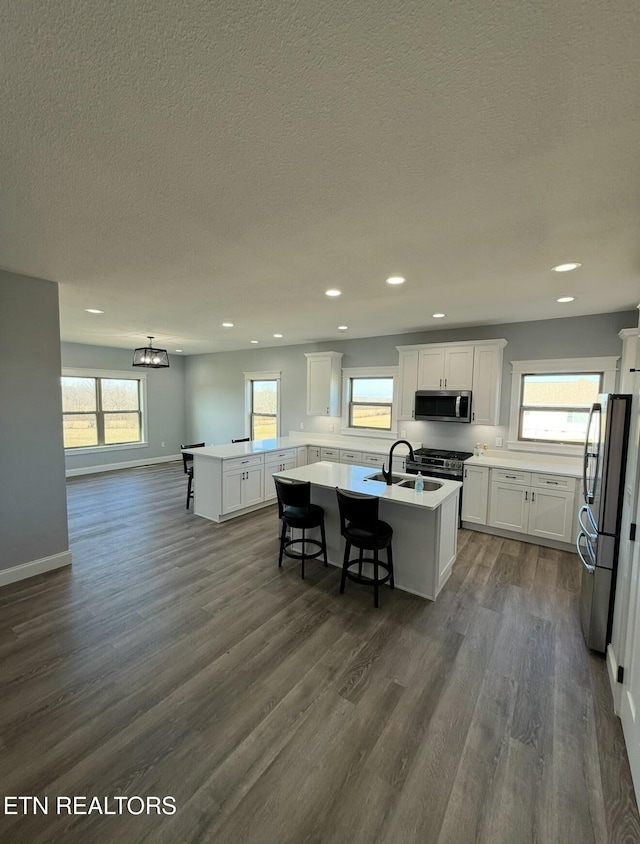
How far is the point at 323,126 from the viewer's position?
1.31 meters

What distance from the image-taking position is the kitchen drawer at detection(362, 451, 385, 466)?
17.8 feet

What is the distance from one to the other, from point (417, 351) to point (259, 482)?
3.09 metres

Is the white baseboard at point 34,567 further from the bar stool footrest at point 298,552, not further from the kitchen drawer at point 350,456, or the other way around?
the kitchen drawer at point 350,456

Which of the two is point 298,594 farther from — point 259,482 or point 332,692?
point 259,482

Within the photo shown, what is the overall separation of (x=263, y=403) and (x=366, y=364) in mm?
2731

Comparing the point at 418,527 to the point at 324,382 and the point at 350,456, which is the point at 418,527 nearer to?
the point at 350,456

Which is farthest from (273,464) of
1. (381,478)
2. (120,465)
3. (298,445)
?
(120,465)

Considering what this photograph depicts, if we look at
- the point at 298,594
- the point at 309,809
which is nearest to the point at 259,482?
the point at 298,594

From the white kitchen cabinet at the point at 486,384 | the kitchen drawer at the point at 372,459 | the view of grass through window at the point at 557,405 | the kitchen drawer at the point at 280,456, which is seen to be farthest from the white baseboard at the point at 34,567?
the view of grass through window at the point at 557,405

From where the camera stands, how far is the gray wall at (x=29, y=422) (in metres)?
3.06

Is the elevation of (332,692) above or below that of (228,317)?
below

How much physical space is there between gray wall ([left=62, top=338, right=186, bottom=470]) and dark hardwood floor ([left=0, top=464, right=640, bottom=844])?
4984 millimetres

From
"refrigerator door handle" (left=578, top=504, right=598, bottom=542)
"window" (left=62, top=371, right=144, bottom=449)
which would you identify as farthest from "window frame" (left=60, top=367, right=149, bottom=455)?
"refrigerator door handle" (left=578, top=504, right=598, bottom=542)

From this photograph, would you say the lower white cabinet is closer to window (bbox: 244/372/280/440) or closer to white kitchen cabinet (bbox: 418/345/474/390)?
window (bbox: 244/372/280/440)
